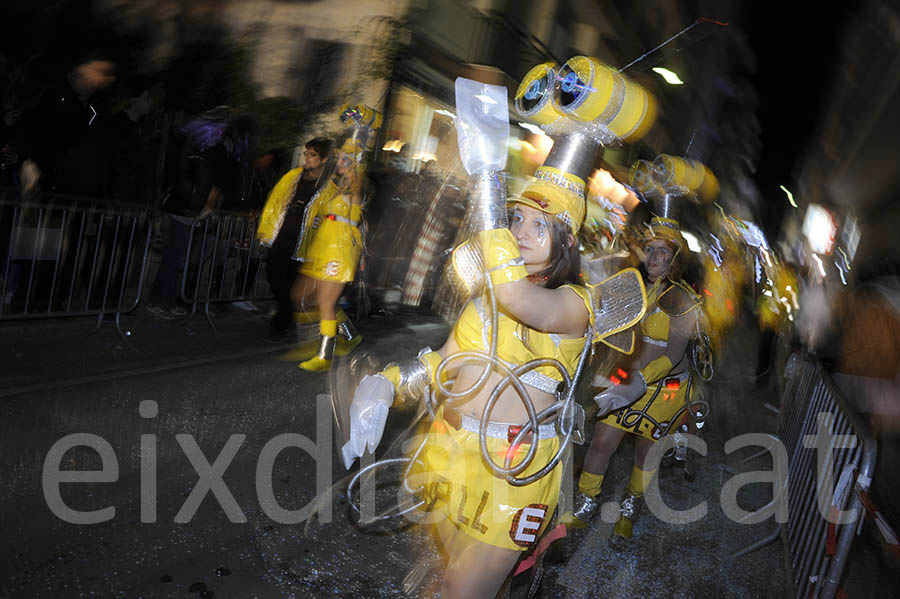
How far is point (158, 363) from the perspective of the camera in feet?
15.0

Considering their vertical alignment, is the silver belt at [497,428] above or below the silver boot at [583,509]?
above

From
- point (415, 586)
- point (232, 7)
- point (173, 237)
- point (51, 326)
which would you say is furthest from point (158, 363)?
point (232, 7)

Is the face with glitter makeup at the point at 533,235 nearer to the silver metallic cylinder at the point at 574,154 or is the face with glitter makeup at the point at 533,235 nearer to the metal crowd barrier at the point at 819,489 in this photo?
the silver metallic cylinder at the point at 574,154

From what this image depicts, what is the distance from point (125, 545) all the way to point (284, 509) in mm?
962

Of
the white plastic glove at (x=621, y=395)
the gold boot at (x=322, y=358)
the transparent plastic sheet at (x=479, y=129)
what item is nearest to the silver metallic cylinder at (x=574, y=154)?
the transparent plastic sheet at (x=479, y=129)

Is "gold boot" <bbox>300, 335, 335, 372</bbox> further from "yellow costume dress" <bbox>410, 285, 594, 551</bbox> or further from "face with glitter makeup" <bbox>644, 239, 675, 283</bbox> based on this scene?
"yellow costume dress" <bbox>410, 285, 594, 551</bbox>

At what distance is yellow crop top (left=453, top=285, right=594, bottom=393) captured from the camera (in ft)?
8.25

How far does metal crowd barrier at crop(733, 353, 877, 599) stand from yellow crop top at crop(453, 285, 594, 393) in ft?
6.56

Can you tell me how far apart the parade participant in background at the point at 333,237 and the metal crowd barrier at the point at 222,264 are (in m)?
0.87

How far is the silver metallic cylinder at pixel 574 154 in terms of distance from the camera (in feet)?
8.43

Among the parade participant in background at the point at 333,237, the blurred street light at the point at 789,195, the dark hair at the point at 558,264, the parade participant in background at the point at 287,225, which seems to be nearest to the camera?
the dark hair at the point at 558,264

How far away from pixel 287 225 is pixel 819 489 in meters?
4.84

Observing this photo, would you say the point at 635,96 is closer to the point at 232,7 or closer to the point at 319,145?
the point at 319,145

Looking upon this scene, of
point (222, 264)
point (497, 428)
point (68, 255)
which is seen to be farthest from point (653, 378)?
point (68, 255)
